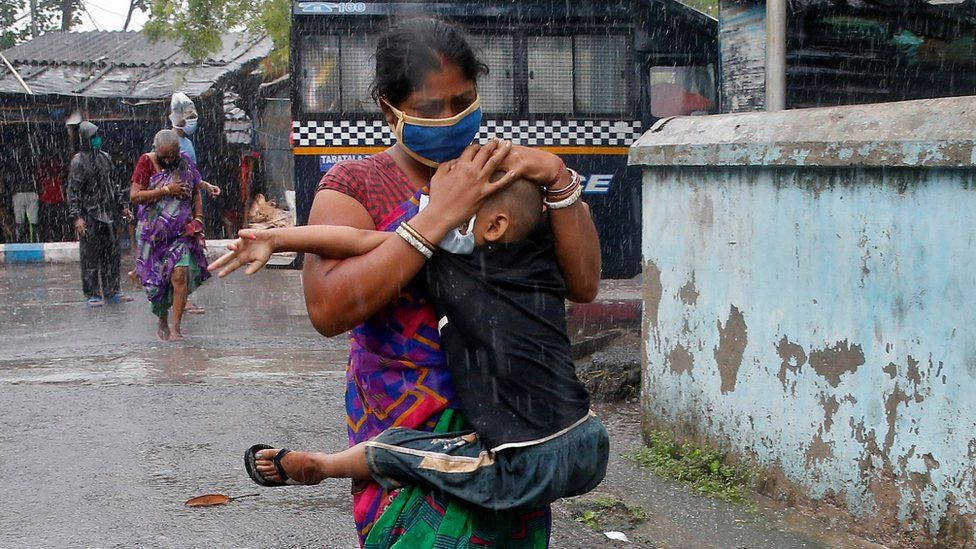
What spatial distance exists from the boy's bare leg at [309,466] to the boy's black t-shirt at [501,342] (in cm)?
30

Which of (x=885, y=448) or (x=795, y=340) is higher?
(x=795, y=340)

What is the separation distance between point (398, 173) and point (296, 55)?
28.5 feet

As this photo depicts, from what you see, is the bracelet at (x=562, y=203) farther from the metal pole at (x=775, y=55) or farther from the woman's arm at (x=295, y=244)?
the metal pole at (x=775, y=55)

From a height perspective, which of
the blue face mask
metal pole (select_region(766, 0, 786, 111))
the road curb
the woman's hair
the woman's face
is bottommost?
the road curb

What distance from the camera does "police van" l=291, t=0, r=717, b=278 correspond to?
10.4 m

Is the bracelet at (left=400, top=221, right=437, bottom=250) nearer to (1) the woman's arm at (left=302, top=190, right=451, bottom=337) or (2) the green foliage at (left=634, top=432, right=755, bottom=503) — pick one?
(1) the woman's arm at (left=302, top=190, right=451, bottom=337)

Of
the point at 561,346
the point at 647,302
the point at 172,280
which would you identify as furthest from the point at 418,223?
the point at 172,280

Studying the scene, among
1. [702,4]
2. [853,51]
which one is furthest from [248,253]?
[702,4]

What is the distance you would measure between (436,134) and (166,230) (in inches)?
277

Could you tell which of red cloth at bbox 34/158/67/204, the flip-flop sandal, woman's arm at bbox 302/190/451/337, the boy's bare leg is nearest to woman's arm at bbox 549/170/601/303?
woman's arm at bbox 302/190/451/337

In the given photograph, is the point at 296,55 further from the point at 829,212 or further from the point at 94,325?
the point at 829,212

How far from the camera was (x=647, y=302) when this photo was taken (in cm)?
499

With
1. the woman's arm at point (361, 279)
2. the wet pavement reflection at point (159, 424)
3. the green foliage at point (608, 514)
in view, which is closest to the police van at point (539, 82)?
the wet pavement reflection at point (159, 424)

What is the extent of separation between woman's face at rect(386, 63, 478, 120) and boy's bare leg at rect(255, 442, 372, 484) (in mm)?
689
